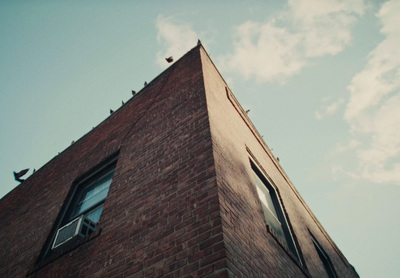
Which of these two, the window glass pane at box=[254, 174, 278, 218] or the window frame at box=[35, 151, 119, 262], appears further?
the window glass pane at box=[254, 174, 278, 218]

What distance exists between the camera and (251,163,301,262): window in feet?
14.0

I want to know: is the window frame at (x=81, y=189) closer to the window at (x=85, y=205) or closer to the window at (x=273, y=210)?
the window at (x=85, y=205)

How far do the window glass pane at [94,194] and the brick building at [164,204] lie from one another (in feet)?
→ 0.09

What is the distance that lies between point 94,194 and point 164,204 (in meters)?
2.54

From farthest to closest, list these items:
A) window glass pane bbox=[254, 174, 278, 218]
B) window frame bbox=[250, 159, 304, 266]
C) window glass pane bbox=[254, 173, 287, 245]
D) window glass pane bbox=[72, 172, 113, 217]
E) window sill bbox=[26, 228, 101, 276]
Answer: window glass pane bbox=[254, 174, 278, 218] → window glass pane bbox=[72, 172, 113, 217] → window frame bbox=[250, 159, 304, 266] → window glass pane bbox=[254, 173, 287, 245] → window sill bbox=[26, 228, 101, 276]

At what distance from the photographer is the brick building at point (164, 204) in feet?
7.50

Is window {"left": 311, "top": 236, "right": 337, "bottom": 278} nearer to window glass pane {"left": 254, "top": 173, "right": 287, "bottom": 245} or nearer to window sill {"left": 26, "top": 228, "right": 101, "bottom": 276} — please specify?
window glass pane {"left": 254, "top": 173, "right": 287, "bottom": 245}

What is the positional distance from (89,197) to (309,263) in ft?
14.0

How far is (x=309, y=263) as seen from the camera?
4355 mm

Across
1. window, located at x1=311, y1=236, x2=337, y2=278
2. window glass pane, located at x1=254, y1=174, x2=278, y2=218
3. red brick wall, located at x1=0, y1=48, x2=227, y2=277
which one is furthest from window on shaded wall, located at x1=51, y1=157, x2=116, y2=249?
window, located at x1=311, y1=236, x2=337, y2=278

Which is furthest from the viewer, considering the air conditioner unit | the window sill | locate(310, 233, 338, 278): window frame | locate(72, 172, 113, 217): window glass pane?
locate(310, 233, 338, 278): window frame

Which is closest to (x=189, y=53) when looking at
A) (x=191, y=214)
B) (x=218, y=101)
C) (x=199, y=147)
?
(x=218, y=101)

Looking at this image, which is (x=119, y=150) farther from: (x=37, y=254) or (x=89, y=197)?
(x=37, y=254)

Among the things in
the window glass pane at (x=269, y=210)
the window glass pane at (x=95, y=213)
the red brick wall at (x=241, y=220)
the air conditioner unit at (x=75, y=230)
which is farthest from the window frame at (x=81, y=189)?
the window glass pane at (x=269, y=210)
